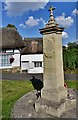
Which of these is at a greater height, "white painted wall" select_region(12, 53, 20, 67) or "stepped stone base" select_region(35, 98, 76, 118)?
"white painted wall" select_region(12, 53, 20, 67)

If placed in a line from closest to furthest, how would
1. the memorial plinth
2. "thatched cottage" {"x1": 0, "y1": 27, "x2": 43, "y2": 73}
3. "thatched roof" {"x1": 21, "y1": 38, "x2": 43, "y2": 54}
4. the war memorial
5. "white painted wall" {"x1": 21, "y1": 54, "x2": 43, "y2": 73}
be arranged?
the war memorial, the memorial plinth, "white painted wall" {"x1": 21, "y1": 54, "x2": 43, "y2": 73}, "thatched cottage" {"x1": 0, "y1": 27, "x2": 43, "y2": 73}, "thatched roof" {"x1": 21, "y1": 38, "x2": 43, "y2": 54}

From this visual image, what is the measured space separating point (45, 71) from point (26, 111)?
1985 mm

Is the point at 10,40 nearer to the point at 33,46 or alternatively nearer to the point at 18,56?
the point at 18,56

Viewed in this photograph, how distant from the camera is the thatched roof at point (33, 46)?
23792 millimetres

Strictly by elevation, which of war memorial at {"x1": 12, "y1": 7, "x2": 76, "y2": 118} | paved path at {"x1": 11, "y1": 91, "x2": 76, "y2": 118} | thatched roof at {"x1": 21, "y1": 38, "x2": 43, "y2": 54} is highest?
thatched roof at {"x1": 21, "y1": 38, "x2": 43, "y2": 54}

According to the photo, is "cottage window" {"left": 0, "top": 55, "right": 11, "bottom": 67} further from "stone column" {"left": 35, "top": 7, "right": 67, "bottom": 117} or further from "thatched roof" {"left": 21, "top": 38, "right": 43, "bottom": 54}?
"stone column" {"left": 35, "top": 7, "right": 67, "bottom": 117}

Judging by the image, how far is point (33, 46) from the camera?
24.9 meters

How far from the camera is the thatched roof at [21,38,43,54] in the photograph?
23.8 metres

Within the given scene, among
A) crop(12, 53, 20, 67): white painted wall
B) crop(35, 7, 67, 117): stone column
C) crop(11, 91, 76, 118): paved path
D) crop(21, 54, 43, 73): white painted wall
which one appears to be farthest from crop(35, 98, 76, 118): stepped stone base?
crop(12, 53, 20, 67): white painted wall

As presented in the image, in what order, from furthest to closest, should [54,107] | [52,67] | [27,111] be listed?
[52,67] → [27,111] → [54,107]

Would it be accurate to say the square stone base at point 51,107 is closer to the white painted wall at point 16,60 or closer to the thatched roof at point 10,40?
the white painted wall at point 16,60

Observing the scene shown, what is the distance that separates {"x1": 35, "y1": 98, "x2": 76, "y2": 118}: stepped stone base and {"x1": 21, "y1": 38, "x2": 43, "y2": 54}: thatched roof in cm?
1544

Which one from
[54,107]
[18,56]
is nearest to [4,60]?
[18,56]

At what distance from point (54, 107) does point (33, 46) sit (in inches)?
707
